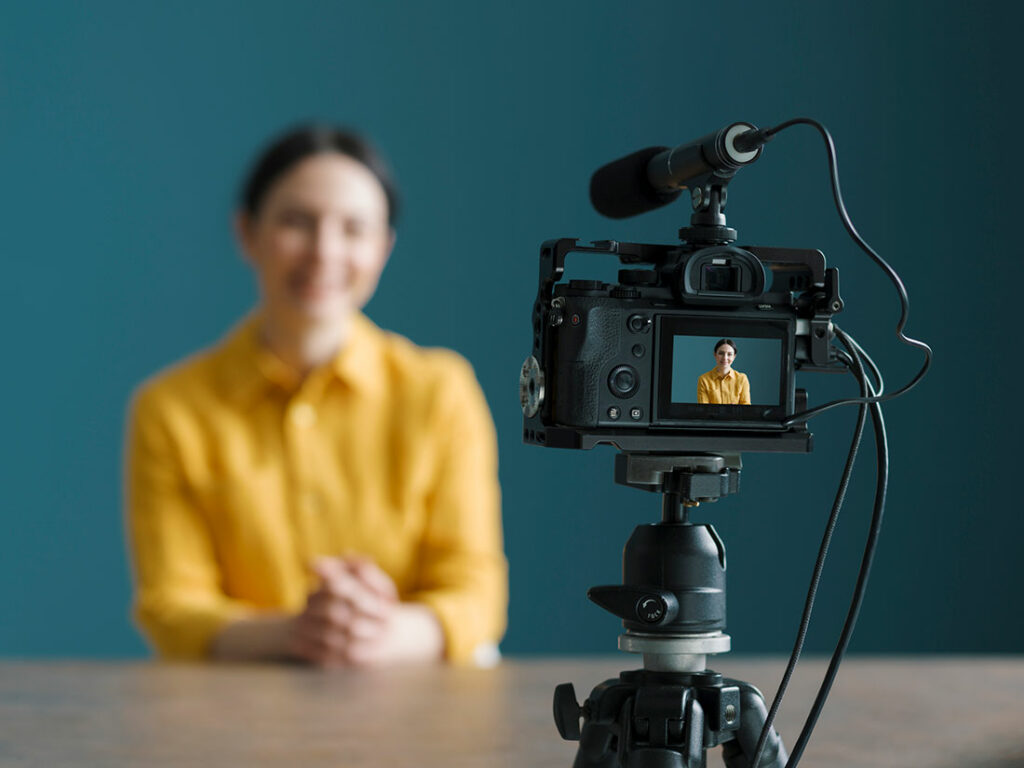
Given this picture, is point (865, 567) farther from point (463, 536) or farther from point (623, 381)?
point (463, 536)

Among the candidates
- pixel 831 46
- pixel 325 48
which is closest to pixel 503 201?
pixel 325 48

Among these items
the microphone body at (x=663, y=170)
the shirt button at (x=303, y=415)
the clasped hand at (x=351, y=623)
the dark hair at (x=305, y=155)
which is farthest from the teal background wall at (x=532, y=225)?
the microphone body at (x=663, y=170)

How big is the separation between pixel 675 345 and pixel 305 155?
148 cm

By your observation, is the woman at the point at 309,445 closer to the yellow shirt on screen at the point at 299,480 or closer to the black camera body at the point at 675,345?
the yellow shirt on screen at the point at 299,480

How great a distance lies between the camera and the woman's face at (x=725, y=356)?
659 millimetres

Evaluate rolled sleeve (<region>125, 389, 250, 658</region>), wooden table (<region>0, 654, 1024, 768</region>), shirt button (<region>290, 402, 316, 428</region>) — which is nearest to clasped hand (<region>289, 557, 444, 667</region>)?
wooden table (<region>0, 654, 1024, 768</region>)

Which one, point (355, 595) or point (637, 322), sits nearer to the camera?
point (637, 322)

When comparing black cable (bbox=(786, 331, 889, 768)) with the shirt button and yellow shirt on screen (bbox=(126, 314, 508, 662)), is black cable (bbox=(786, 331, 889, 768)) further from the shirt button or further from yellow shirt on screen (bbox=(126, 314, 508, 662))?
the shirt button

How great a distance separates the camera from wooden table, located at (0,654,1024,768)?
0.96 meters

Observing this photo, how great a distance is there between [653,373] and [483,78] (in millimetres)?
2332

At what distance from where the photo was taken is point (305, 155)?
80.0 inches

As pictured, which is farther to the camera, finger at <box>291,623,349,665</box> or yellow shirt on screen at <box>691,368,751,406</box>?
finger at <box>291,623,349,665</box>

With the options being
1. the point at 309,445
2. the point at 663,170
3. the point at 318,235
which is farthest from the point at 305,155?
the point at 663,170

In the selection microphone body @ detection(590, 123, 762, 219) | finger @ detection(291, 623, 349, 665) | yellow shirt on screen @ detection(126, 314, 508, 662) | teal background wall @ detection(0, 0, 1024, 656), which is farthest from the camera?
teal background wall @ detection(0, 0, 1024, 656)
